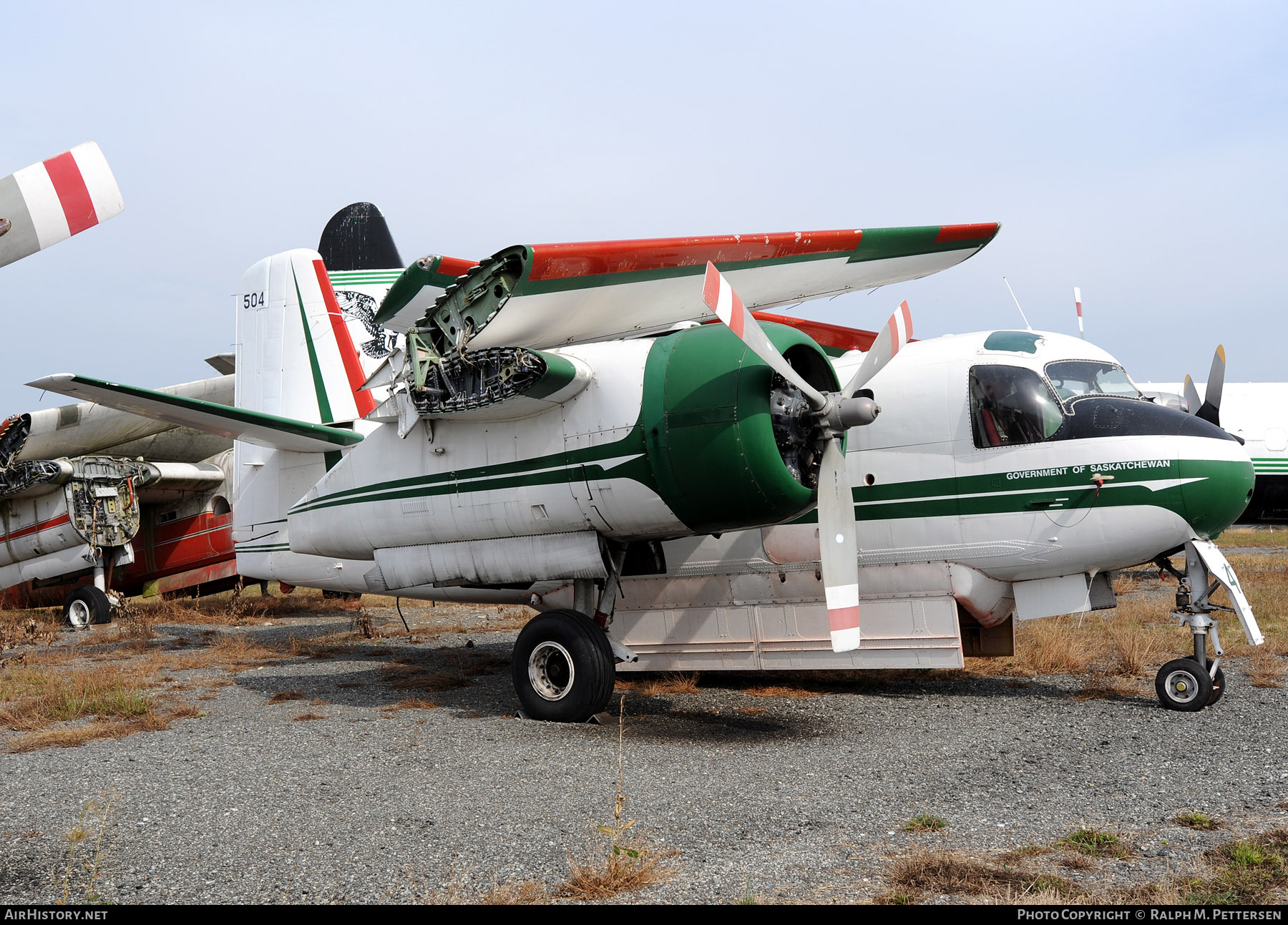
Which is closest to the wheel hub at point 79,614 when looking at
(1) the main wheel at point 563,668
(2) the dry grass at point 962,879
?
(1) the main wheel at point 563,668

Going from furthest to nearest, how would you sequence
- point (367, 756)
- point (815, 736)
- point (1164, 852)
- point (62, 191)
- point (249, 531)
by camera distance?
point (249, 531) < point (815, 736) < point (367, 756) < point (1164, 852) < point (62, 191)

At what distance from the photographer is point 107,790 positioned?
6.16 metres

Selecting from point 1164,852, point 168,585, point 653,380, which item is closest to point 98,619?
point 168,585

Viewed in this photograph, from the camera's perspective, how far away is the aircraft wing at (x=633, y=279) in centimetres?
801

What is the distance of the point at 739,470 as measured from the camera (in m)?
7.51

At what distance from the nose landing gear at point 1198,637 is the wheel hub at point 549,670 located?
18.0ft

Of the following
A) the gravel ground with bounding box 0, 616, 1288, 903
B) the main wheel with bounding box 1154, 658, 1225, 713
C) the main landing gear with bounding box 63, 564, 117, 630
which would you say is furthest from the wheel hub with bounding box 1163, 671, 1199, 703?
the main landing gear with bounding box 63, 564, 117, 630

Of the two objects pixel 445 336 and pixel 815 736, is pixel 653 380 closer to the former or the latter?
pixel 445 336

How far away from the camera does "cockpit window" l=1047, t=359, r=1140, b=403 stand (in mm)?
8750

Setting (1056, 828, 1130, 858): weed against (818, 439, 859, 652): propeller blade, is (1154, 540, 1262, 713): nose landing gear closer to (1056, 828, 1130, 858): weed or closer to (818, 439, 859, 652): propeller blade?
(818, 439, 859, 652): propeller blade

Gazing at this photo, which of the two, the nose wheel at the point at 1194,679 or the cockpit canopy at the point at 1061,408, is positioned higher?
the cockpit canopy at the point at 1061,408

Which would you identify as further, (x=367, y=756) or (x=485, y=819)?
(x=367, y=756)

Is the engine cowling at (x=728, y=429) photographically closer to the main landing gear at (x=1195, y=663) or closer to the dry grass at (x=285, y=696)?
the main landing gear at (x=1195, y=663)

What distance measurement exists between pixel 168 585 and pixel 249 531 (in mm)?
10210
